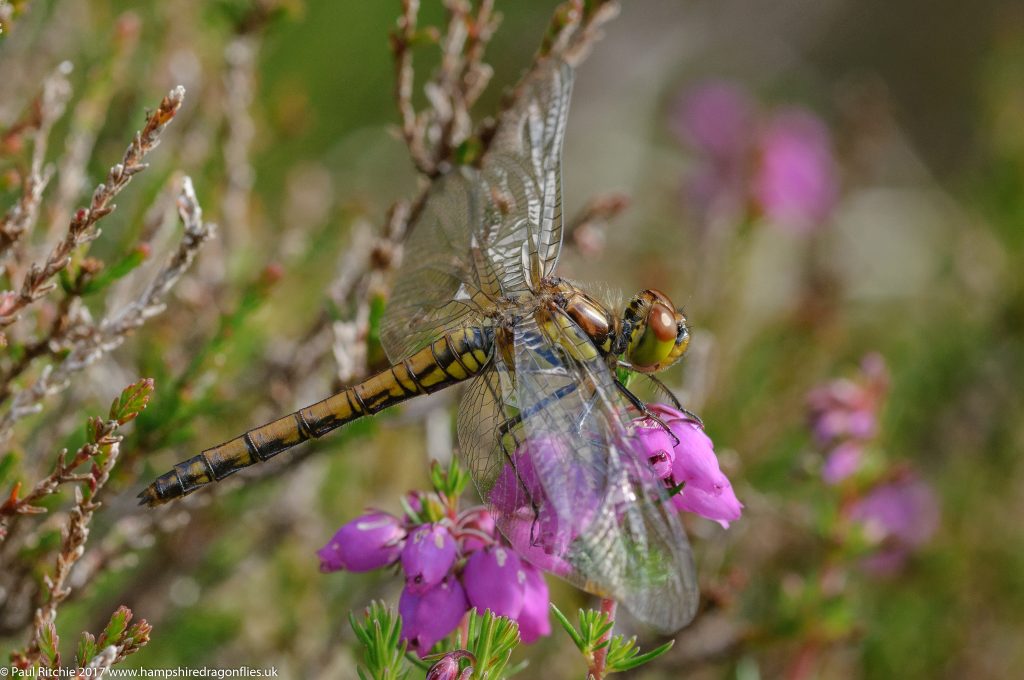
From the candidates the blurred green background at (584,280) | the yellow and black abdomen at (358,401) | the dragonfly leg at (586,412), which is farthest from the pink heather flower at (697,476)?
the blurred green background at (584,280)

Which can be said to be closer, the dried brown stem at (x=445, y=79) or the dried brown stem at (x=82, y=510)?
the dried brown stem at (x=82, y=510)

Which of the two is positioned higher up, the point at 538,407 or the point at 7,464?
the point at 7,464

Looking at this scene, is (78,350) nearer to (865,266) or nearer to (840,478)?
(840,478)

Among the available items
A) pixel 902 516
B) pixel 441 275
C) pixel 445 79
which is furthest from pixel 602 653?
pixel 902 516

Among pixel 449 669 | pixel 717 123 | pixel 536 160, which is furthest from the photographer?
pixel 717 123

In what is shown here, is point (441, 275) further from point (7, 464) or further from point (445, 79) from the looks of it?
point (7, 464)

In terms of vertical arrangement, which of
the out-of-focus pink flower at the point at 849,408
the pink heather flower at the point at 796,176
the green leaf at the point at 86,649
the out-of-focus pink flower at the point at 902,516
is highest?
the green leaf at the point at 86,649

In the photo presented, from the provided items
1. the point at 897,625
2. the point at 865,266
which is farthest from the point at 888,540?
the point at 865,266

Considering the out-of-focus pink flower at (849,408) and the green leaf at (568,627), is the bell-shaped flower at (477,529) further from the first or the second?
the out-of-focus pink flower at (849,408)
